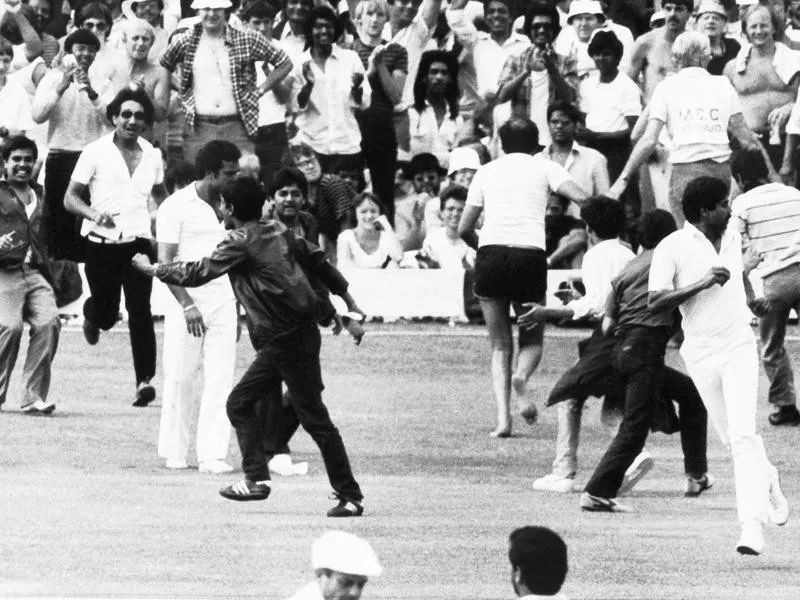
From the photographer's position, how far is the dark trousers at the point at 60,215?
21.3 meters

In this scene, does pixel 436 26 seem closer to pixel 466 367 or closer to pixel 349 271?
pixel 349 271

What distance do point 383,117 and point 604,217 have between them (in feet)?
29.1

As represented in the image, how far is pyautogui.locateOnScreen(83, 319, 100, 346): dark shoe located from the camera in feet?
64.4

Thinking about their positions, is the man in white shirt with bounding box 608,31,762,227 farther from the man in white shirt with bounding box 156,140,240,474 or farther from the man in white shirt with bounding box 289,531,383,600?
the man in white shirt with bounding box 289,531,383,600

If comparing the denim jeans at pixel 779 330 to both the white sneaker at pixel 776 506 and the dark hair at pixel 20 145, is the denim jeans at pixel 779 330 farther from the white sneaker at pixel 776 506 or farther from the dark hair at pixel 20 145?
the dark hair at pixel 20 145

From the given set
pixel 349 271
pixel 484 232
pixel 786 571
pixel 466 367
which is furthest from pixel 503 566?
pixel 349 271

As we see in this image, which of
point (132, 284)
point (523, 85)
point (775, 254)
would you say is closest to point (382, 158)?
point (523, 85)

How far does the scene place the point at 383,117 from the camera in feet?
76.7

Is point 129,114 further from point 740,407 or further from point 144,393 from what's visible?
point 740,407

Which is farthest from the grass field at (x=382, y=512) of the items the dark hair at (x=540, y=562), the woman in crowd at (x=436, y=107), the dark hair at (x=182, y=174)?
the woman in crowd at (x=436, y=107)

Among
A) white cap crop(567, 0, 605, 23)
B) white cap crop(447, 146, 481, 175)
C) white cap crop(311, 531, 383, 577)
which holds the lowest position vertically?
white cap crop(447, 146, 481, 175)

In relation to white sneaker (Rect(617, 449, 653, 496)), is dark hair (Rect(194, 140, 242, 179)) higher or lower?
higher

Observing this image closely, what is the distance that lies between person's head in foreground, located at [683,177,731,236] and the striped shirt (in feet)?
14.0

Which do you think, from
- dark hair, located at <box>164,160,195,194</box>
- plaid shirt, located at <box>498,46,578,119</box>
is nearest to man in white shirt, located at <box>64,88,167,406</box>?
dark hair, located at <box>164,160,195,194</box>
